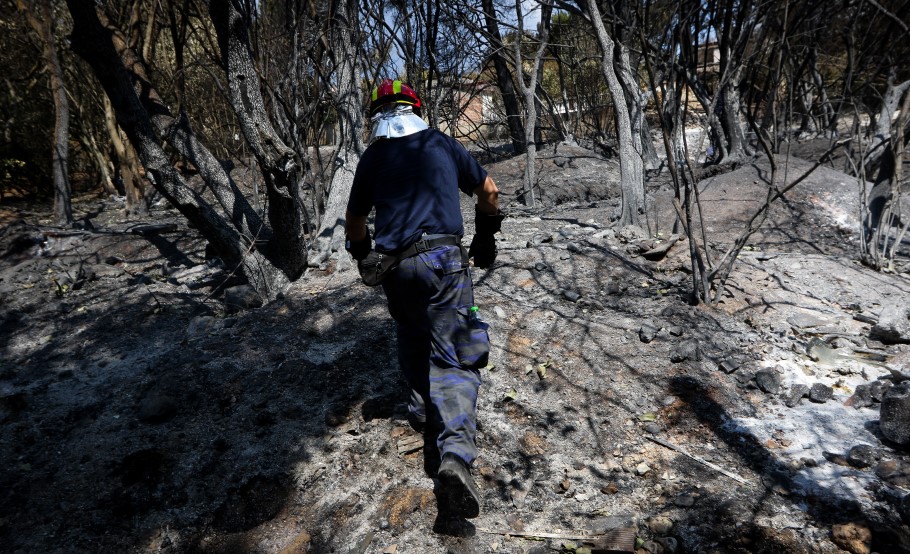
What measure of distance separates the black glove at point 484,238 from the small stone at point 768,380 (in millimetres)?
1650

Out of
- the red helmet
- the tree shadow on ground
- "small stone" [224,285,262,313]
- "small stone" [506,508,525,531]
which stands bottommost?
Answer: the tree shadow on ground

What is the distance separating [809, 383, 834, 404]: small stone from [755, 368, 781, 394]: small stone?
161 mm

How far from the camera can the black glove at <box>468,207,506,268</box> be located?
110 inches

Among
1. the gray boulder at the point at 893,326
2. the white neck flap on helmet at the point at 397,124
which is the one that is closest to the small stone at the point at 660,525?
the white neck flap on helmet at the point at 397,124

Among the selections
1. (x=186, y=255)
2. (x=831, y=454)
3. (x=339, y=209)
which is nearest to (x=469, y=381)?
(x=831, y=454)

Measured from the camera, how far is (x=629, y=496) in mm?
2402

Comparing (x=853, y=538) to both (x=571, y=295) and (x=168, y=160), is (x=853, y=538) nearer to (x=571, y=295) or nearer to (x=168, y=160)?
(x=571, y=295)

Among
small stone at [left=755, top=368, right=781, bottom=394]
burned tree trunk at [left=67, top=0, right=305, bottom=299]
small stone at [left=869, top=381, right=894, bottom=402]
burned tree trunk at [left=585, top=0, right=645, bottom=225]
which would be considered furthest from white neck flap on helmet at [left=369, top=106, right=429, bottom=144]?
burned tree trunk at [left=585, top=0, right=645, bottom=225]

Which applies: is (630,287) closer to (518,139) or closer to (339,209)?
(339,209)

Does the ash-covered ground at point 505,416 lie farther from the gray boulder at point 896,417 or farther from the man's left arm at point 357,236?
the man's left arm at point 357,236

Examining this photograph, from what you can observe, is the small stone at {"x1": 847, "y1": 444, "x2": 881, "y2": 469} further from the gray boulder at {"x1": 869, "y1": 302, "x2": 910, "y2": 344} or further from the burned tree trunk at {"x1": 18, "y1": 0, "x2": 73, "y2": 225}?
the burned tree trunk at {"x1": 18, "y1": 0, "x2": 73, "y2": 225}

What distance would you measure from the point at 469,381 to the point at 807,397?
188 cm

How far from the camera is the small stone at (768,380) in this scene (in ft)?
9.94

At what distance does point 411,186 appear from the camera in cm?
251
